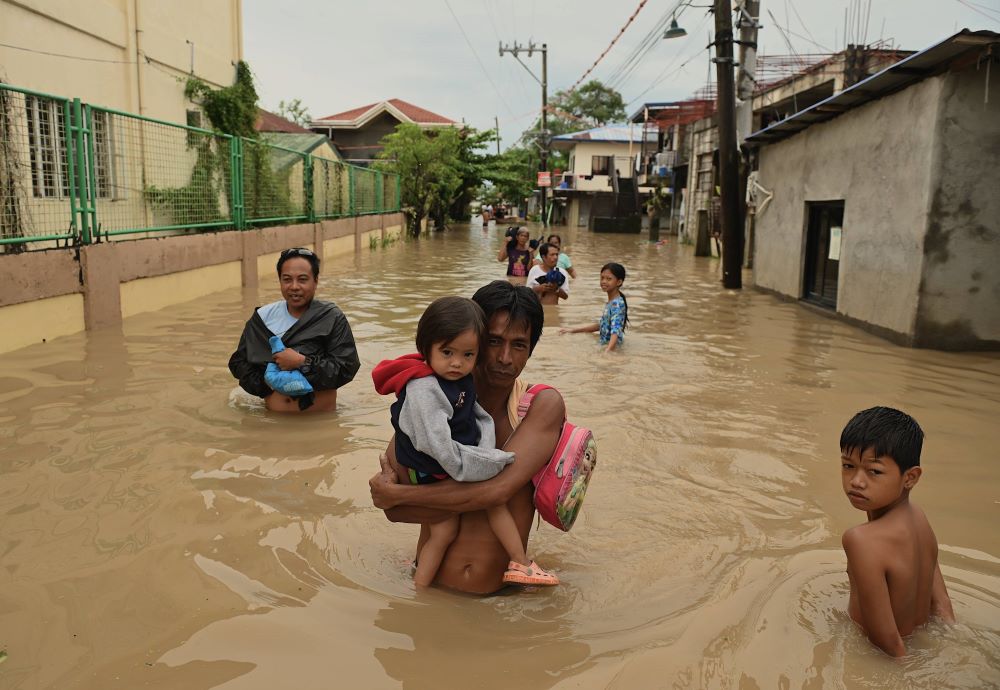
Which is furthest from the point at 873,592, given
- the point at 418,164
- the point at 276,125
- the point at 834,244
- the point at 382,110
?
the point at 382,110

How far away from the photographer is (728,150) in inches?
602

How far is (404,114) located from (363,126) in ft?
7.09

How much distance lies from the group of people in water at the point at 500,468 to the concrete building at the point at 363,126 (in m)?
40.2

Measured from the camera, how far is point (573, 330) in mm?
9820

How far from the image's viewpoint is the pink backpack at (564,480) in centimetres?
296

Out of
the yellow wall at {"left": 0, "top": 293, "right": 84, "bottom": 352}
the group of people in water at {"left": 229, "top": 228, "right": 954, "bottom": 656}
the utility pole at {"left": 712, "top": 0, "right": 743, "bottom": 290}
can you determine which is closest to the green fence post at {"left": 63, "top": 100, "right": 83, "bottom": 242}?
the yellow wall at {"left": 0, "top": 293, "right": 84, "bottom": 352}

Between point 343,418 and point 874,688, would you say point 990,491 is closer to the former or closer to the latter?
point 874,688

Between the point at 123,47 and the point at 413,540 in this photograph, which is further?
the point at 123,47

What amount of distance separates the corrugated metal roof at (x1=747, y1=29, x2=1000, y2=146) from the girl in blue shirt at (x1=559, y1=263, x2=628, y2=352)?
352 cm

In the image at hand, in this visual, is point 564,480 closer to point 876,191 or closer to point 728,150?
point 876,191

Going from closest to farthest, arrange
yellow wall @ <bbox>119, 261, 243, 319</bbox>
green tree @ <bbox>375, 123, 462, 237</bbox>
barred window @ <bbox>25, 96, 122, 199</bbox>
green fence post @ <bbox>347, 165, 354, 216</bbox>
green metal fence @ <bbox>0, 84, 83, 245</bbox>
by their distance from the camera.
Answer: green metal fence @ <bbox>0, 84, 83, 245</bbox>
barred window @ <bbox>25, 96, 122, 199</bbox>
yellow wall @ <bbox>119, 261, 243, 319</bbox>
green fence post @ <bbox>347, 165, 354, 216</bbox>
green tree @ <bbox>375, 123, 462, 237</bbox>

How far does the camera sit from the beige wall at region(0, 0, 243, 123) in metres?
11.9

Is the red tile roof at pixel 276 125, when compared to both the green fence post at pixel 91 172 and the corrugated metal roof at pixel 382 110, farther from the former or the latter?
the green fence post at pixel 91 172

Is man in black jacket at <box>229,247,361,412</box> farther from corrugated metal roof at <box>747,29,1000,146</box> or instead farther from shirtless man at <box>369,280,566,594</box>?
corrugated metal roof at <box>747,29,1000,146</box>
